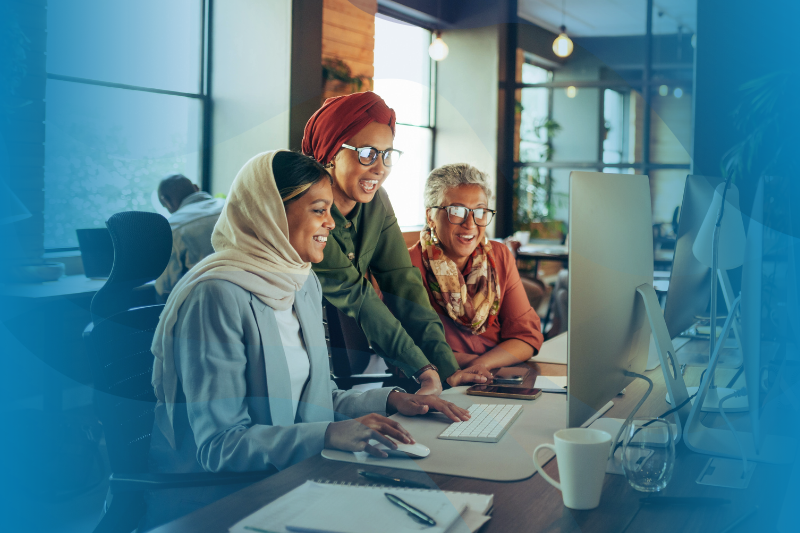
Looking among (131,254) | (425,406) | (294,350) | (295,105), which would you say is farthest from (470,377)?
(295,105)

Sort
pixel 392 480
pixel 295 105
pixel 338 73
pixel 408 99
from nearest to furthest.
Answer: pixel 392 480 → pixel 295 105 → pixel 338 73 → pixel 408 99

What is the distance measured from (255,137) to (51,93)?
55.8 inches

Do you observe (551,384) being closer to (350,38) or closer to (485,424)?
(485,424)

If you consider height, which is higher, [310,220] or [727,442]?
[310,220]

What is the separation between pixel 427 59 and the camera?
7316mm

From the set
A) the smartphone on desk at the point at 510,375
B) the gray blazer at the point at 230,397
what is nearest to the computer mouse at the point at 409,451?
the gray blazer at the point at 230,397

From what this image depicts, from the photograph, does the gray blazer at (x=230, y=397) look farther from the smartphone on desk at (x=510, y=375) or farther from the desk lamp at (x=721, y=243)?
the desk lamp at (x=721, y=243)

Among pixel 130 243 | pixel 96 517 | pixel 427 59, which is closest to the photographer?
pixel 96 517

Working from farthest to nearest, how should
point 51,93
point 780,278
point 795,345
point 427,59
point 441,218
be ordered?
point 427,59 < point 51,93 < point 441,218 < point 780,278 < point 795,345

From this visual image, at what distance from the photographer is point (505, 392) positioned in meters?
1.53

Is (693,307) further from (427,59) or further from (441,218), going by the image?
(427,59)

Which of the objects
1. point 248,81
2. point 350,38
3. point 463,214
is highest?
point 350,38

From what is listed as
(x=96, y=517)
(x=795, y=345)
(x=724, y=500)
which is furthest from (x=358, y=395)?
(x=96, y=517)

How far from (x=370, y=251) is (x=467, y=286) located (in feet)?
1.17
